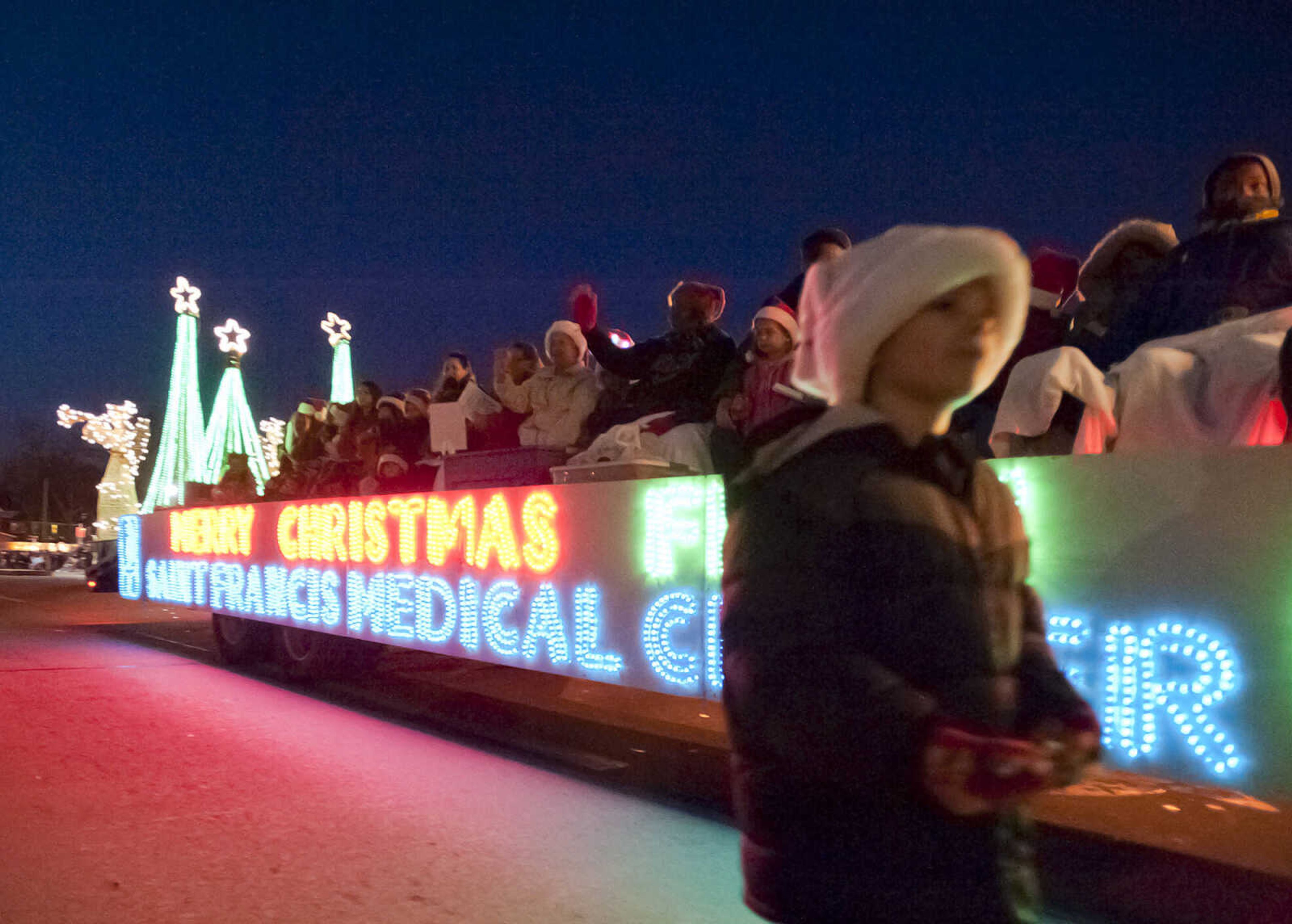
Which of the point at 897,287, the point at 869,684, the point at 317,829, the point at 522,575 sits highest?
the point at 897,287

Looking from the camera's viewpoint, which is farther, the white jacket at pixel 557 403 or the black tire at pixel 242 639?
the black tire at pixel 242 639

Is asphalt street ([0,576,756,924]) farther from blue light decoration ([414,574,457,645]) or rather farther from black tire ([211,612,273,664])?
black tire ([211,612,273,664])

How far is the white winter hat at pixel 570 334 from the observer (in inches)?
274

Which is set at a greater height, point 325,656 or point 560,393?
point 560,393

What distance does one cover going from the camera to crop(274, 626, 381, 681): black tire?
26.7 feet

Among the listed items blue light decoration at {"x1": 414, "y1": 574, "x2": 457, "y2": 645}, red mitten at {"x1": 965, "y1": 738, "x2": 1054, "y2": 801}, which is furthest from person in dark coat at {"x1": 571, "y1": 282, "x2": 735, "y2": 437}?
red mitten at {"x1": 965, "y1": 738, "x2": 1054, "y2": 801}

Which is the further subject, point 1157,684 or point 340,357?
point 340,357

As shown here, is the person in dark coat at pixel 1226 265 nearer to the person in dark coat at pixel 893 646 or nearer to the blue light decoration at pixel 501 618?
the person in dark coat at pixel 893 646

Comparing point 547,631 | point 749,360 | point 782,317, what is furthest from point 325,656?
point 782,317

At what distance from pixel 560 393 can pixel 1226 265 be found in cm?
420

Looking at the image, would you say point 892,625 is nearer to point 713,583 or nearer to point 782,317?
point 713,583

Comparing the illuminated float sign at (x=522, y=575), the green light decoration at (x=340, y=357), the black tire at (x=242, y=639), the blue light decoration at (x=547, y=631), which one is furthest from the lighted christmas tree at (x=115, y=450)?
the blue light decoration at (x=547, y=631)

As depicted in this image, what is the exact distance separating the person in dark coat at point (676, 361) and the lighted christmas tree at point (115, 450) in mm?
31779

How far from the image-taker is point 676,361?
6395 mm
